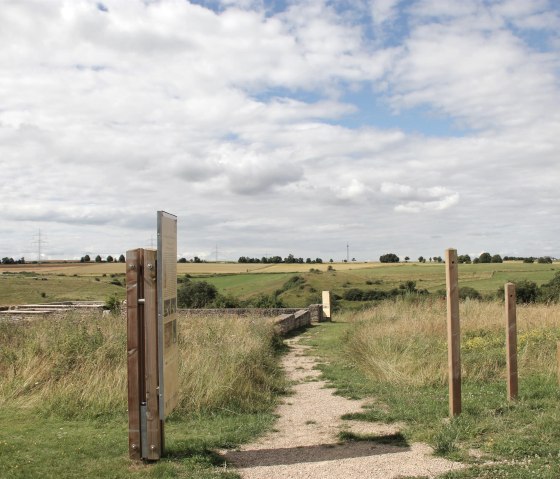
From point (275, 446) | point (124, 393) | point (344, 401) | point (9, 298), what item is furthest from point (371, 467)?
point (9, 298)

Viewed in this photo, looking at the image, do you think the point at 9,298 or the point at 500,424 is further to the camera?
the point at 9,298

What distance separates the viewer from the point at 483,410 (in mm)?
6887

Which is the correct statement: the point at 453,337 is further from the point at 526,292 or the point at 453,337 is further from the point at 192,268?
the point at 192,268

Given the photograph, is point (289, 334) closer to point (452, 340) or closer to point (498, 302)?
point (498, 302)

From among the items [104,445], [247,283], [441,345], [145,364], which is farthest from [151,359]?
[247,283]

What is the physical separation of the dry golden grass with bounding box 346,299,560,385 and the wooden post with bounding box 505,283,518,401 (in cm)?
159

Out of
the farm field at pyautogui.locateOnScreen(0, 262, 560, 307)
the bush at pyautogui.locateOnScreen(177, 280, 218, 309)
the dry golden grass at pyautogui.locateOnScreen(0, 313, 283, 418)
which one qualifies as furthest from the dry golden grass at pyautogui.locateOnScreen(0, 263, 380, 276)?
the dry golden grass at pyautogui.locateOnScreen(0, 313, 283, 418)

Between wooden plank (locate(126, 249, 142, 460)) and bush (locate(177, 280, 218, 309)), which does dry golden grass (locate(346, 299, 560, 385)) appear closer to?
wooden plank (locate(126, 249, 142, 460))

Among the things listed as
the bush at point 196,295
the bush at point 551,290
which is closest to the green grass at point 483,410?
the bush at point 551,290

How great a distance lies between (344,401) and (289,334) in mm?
10765

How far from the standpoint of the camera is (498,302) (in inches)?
743

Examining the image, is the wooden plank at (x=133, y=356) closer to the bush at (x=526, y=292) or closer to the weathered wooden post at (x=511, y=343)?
the weathered wooden post at (x=511, y=343)

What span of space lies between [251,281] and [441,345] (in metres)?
40.3

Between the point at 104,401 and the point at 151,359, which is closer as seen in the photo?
the point at 151,359
